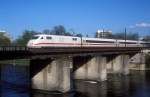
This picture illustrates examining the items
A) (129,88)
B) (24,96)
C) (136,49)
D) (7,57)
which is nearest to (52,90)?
(24,96)

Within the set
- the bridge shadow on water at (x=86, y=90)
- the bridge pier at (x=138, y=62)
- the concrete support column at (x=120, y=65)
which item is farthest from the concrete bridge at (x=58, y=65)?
the bridge pier at (x=138, y=62)

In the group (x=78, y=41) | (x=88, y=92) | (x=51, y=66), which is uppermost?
(x=78, y=41)

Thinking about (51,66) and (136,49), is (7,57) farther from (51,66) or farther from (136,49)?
(136,49)

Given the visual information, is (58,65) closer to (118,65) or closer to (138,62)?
A: (118,65)

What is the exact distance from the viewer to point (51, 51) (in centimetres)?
5619

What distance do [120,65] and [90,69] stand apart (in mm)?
20412

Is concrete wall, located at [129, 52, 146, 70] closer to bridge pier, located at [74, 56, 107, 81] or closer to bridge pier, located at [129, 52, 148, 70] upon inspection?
bridge pier, located at [129, 52, 148, 70]

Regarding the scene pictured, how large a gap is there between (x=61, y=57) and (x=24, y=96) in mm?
10176

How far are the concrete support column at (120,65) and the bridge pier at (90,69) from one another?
17473 mm

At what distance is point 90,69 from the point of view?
7562 centimetres

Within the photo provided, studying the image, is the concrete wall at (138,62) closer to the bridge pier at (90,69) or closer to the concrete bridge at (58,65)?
the concrete bridge at (58,65)

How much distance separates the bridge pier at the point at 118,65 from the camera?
9356 cm

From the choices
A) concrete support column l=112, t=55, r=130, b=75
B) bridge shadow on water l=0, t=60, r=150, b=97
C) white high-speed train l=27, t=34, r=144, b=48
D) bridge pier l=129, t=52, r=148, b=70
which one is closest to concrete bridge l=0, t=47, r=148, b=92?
bridge shadow on water l=0, t=60, r=150, b=97

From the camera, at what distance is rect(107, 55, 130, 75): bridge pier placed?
93.6 m
